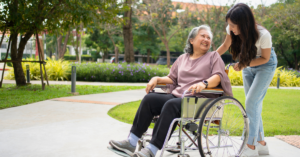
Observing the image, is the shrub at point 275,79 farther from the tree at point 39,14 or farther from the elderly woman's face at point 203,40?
the elderly woman's face at point 203,40

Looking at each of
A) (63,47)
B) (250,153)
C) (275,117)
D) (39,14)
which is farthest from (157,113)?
(63,47)

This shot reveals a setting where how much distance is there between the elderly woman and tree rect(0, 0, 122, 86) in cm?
514

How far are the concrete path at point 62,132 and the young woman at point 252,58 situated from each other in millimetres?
371

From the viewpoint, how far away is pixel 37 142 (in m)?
3.19

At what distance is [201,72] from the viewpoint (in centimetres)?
273

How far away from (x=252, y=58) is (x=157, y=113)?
1056 millimetres

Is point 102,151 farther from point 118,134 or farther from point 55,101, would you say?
point 55,101

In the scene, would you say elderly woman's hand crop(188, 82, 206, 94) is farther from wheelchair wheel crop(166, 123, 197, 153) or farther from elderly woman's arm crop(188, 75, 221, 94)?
wheelchair wheel crop(166, 123, 197, 153)

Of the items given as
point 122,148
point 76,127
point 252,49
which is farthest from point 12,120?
point 252,49

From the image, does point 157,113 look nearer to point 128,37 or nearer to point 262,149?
point 262,149

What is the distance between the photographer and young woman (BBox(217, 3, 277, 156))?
8.40 ft

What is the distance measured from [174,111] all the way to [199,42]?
82cm

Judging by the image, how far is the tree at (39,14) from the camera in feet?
23.3

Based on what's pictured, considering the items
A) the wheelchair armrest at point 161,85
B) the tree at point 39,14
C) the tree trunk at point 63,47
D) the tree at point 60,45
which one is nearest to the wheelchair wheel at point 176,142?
the wheelchair armrest at point 161,85
